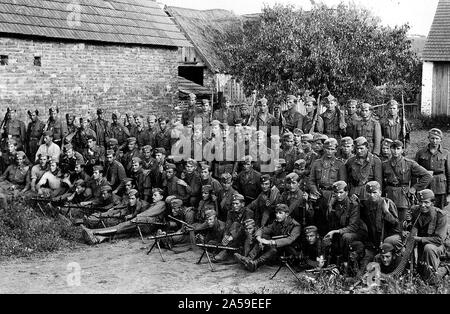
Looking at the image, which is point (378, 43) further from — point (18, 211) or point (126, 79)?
point (18, 211)

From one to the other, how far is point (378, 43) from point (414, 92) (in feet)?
30.5

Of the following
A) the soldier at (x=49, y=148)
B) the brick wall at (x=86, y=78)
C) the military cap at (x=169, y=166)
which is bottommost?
the military cap at (x=169, y=166)

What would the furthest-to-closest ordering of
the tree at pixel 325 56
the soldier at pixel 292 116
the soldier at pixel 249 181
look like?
the tree at pixel 325 56 < the soldier at pixel 292 116 < the soldier at pixel 249 181

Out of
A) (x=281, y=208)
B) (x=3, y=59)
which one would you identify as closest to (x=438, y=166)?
(x=281, y=208)

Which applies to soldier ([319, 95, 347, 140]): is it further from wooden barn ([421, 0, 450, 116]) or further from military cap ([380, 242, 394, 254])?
wooden barn ([421, 0, 450, 116])

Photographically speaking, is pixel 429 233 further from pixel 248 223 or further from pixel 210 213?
pixel 210 213

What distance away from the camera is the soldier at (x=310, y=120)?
11859 mm

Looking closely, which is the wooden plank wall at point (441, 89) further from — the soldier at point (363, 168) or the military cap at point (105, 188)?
the military cap at point (105, 188)

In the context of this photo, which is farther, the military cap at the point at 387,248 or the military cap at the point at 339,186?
the military cap at the point at 339,186

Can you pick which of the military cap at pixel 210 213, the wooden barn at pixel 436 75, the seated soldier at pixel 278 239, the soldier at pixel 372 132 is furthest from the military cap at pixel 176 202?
the wooden barn at pixel 436 75

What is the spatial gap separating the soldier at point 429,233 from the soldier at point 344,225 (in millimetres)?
854

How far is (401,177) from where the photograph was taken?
8.95 m

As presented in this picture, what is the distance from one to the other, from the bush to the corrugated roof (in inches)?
759

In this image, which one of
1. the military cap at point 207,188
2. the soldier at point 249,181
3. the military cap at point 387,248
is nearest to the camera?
the military cap at point 387,248
